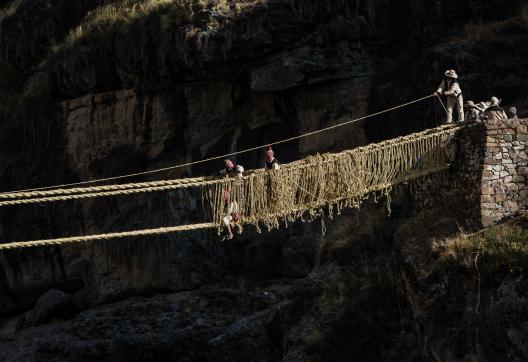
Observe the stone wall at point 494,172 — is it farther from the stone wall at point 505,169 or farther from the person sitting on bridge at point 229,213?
the person sitting on bridge at point 229,213

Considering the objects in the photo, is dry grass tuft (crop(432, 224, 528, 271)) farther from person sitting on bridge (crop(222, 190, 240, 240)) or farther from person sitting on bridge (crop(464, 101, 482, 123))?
person sitting on bridge (crop(222, 190, 240, 240))

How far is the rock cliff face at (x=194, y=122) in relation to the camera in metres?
27.4

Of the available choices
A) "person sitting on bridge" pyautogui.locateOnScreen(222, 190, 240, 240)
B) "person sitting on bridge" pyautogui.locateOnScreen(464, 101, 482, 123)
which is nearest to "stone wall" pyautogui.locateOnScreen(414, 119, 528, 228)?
"person sitting on bridge" pyautogui.locateOnScreen(464, 101, 482, 123)

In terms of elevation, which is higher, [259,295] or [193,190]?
[193,190]

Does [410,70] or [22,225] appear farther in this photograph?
[22,225]

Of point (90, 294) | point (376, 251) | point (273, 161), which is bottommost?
point (90, 294)

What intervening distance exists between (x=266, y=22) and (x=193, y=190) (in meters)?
5.65

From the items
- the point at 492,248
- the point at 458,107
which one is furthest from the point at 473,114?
the point at 492,248

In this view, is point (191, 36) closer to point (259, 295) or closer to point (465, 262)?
point (259, 295)

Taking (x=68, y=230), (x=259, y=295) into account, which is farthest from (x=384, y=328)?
(x=68, y=230)

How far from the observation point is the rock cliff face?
27359mm

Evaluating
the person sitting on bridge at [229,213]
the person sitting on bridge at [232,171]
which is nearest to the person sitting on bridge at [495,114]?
the person sitting on bridge at [232,171]

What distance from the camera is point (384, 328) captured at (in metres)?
19.7

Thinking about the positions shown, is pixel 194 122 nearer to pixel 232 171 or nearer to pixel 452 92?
pixel 232 171
